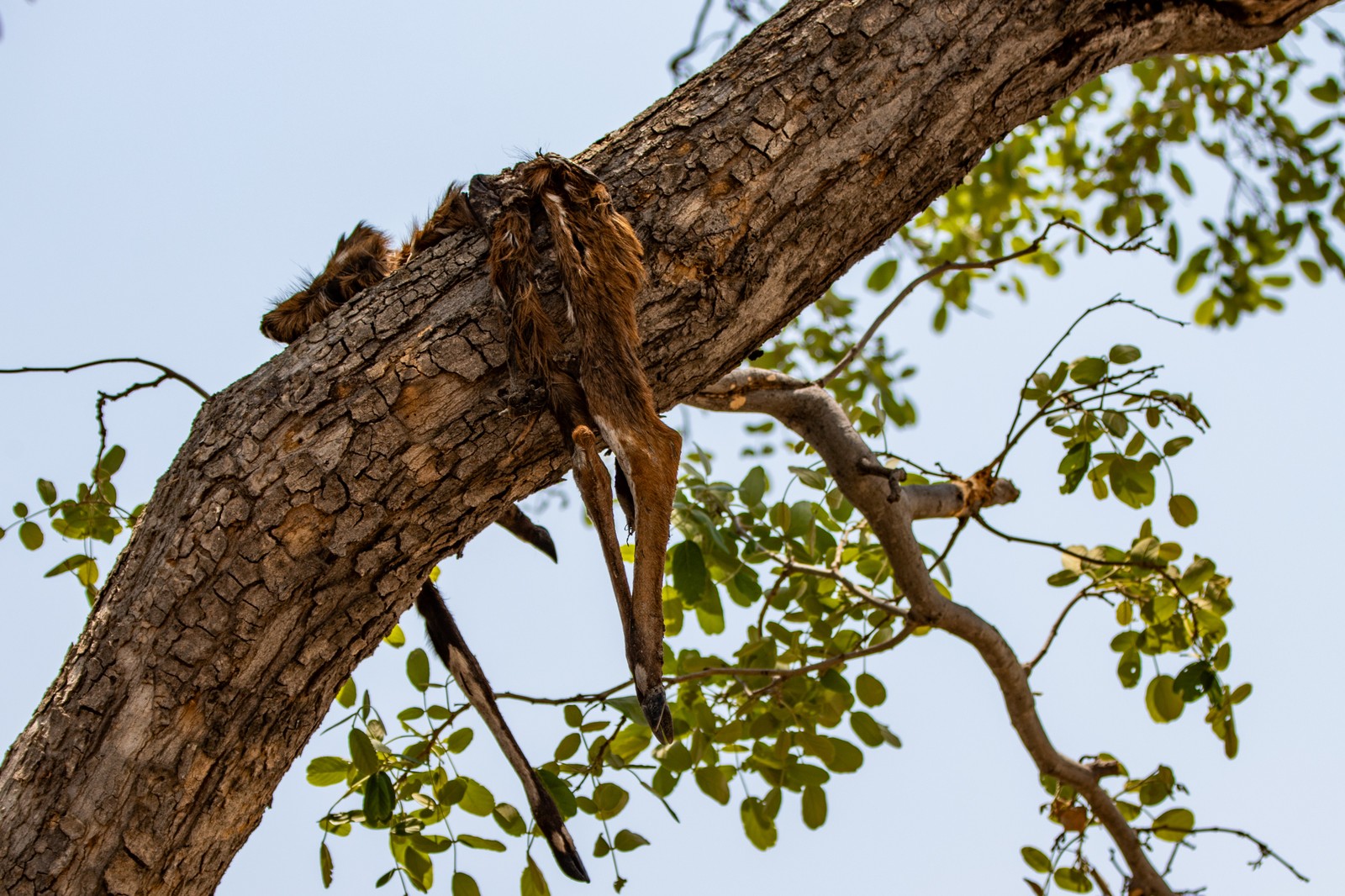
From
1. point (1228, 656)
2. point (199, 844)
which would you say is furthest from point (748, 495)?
point (199, 844)

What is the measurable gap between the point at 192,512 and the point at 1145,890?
254 centimetres

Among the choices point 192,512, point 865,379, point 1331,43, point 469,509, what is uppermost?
point 1331,43

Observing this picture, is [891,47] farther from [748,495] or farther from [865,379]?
[865,379]

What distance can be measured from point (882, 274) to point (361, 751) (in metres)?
2.53

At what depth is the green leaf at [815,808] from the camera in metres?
2.52

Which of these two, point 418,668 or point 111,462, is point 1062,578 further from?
point 111,462

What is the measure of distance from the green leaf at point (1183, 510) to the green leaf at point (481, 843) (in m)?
1.77

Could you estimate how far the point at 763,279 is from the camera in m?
1.93

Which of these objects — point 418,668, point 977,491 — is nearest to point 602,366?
point 418,668

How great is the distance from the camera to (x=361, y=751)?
208 centimetres

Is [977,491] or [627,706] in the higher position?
[977,491]

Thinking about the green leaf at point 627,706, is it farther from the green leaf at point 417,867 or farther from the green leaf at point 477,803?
the green leaf at point 417,867

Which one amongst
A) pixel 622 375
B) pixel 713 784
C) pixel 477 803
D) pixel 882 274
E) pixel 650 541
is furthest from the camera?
pixel 882 274

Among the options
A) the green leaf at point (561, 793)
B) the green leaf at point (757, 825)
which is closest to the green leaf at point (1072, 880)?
the green leaf at point (757, 825)
